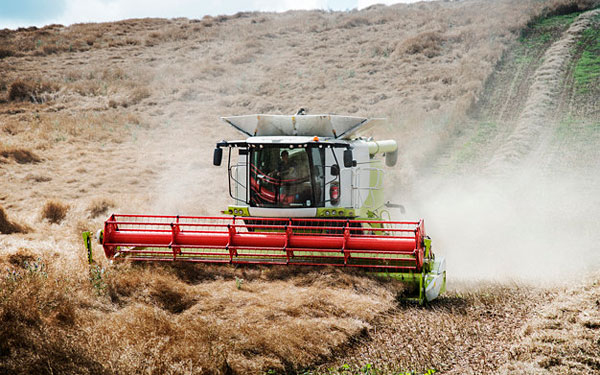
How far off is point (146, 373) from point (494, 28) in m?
33.5

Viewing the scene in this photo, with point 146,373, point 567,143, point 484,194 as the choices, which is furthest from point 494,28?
point 146,373

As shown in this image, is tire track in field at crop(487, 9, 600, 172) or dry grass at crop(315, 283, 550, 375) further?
tire track in field at crop(487, 9, 600, 172)

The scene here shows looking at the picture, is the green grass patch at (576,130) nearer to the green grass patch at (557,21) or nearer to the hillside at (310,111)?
the hillside at (310,111)

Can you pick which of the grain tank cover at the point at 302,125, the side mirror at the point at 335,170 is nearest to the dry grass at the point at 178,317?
the side mirror at the point at 335,170

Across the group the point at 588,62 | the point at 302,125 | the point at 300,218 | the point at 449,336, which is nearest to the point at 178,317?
the point at 300,218

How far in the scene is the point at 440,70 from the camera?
94.6 ft

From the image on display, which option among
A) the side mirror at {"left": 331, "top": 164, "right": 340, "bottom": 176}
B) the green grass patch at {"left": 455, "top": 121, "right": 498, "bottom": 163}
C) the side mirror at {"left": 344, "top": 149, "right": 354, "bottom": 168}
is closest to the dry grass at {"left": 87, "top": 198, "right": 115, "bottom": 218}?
the side mirror at {"left": 331, "top": 164, "right": 340, "bottom": 176}

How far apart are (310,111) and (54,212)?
51.3 feet

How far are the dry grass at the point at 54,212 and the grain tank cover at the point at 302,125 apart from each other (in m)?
5.73

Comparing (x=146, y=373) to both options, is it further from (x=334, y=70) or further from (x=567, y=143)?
(x=334, y=70)

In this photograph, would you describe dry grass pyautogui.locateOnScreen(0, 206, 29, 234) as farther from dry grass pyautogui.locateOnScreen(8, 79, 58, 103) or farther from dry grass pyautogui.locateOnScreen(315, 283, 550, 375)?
dry grass pyautogui.locateOnScreen(8, 79, 58, 103)

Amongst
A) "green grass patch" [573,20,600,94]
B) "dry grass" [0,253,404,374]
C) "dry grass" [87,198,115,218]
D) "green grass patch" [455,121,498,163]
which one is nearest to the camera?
"dry grass" [0,253,404,374]

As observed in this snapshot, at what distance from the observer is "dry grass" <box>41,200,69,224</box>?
1270cm

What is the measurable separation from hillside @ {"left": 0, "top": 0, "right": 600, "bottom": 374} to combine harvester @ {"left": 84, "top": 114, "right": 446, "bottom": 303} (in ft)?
1.20
